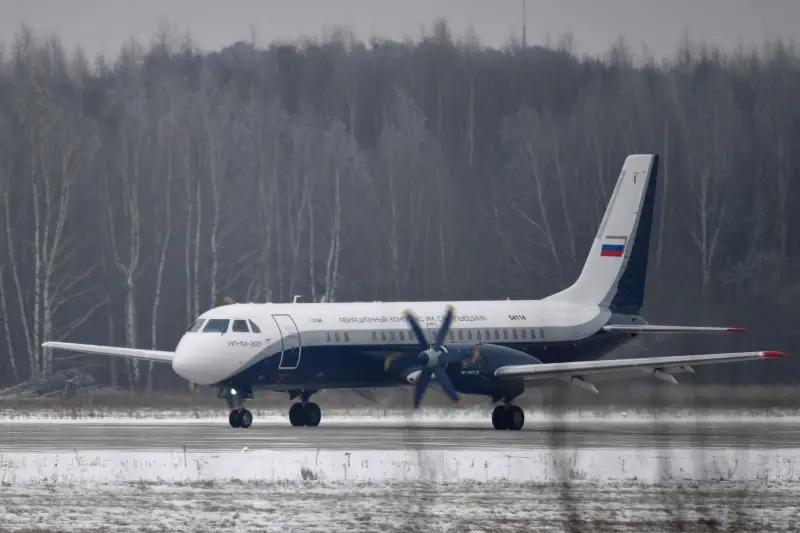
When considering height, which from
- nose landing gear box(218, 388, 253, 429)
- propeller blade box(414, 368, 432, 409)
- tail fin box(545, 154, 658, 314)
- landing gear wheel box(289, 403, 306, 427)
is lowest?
landing gear wheel box(289, 403, 306, 427)

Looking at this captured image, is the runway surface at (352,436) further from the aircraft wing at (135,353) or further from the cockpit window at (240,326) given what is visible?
the cockpit window at (240,326)

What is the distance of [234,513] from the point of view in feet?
56.1

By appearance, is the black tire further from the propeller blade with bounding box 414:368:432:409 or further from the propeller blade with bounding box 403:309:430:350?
A: the propeller blade with bounding box 403:309:430:350

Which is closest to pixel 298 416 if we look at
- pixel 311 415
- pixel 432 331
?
pixel 311 415

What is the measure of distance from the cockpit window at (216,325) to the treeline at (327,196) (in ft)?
66.7

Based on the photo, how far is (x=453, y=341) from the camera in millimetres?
36844

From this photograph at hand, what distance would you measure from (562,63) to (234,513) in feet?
220

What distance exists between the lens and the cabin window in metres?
34.9

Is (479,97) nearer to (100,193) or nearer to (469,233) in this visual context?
(469,233)

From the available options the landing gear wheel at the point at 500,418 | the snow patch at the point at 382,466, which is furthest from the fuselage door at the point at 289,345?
the snow patch at the point at 382,466

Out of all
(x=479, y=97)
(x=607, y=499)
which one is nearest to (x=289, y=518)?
(x=607, y=499)

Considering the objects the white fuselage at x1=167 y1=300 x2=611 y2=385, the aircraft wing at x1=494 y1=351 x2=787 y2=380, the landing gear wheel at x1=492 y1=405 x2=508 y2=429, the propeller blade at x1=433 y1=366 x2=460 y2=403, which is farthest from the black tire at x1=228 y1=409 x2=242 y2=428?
the aircraft wing at x1=494 y1=351 x2=787 y2=380

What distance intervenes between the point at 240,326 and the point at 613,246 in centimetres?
1179

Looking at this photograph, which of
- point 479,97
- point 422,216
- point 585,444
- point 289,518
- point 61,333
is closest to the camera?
point 289,518
